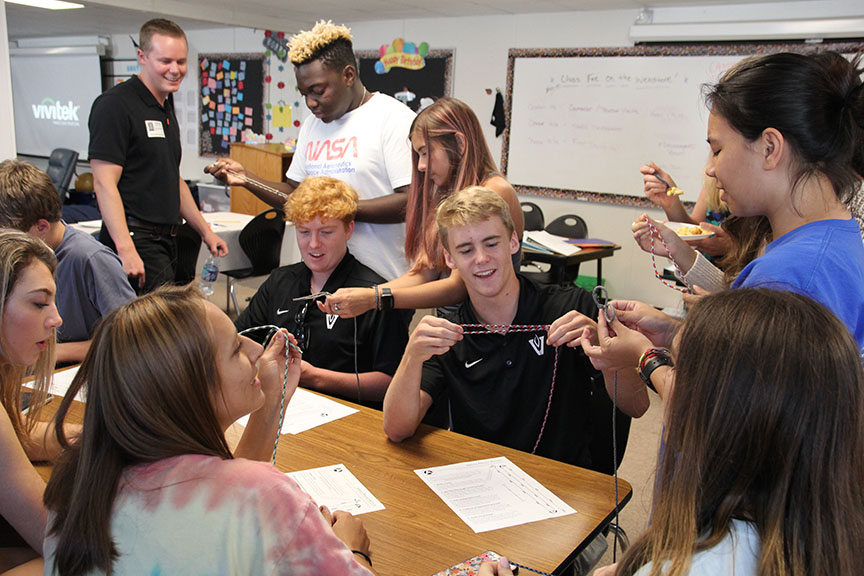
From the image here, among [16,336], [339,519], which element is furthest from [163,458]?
[16,336]

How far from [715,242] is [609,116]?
3.93 m

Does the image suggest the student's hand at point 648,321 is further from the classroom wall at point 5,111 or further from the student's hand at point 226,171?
the classroom wall at point 5,111

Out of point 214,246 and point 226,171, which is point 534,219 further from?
point 226,171

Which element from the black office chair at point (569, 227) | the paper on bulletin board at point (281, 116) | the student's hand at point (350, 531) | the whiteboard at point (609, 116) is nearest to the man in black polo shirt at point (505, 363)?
the student's hand at point (350, 531)

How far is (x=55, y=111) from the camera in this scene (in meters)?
11.0

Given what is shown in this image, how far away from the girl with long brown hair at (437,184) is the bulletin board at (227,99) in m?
6.86

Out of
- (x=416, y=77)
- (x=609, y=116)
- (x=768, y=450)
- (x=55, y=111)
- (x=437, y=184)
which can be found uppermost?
(x=416, y=77)

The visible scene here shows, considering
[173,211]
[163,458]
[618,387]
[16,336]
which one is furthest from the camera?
[173,211]

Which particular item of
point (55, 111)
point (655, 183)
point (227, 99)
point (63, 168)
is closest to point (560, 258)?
point (655, 183)

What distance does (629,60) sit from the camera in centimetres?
584

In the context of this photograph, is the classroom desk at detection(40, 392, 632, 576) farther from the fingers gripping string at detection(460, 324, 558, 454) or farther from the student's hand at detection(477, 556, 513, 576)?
the fingers gripping string at detection(460, 324, 558, 454)

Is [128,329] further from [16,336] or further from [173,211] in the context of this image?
[173,211]

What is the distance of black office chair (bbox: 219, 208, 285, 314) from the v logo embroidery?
3301mm

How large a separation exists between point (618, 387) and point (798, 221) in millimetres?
696
